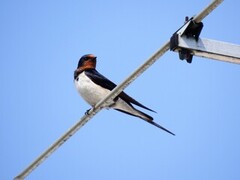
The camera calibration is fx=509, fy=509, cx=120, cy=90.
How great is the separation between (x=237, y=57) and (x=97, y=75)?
3.21 meters

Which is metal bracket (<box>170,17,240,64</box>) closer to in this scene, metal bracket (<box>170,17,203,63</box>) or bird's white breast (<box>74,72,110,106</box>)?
metal bracket (<box>170,17,203,63</box>)

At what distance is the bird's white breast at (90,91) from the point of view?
5188 mm

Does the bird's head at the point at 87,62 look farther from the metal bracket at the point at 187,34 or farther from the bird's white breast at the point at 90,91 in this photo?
the metal bracket at the point at 187,34

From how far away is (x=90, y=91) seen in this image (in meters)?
5.20

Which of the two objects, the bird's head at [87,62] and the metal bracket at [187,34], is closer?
the metal bracket at [187,34]

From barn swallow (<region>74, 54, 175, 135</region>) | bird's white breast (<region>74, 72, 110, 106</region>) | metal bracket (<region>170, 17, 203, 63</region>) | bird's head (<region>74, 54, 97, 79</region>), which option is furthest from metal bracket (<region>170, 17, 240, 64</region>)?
bird's head (<region>74, 54, 97, 79</region>)

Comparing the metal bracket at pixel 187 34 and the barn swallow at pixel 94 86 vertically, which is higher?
the barn swallow at pixel 94 86

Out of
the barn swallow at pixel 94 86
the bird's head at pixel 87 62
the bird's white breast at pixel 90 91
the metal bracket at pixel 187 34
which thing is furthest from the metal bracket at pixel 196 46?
the bird's head at pixel 87 62

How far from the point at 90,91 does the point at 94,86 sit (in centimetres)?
8

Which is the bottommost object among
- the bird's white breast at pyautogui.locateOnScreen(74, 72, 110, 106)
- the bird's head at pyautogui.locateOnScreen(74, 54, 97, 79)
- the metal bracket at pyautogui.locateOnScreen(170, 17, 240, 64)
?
the metal bracket at pyautogui.locateOnScreen(170, 17, 240, 64)

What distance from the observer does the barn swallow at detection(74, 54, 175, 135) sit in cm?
481

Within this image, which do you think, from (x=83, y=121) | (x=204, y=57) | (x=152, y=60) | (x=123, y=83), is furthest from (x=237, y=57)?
(x=83, y=121)

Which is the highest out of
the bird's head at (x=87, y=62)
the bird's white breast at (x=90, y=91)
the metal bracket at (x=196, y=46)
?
the bird's head at (x=87, y=62)

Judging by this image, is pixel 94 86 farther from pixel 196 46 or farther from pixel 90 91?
pixel 196 46
